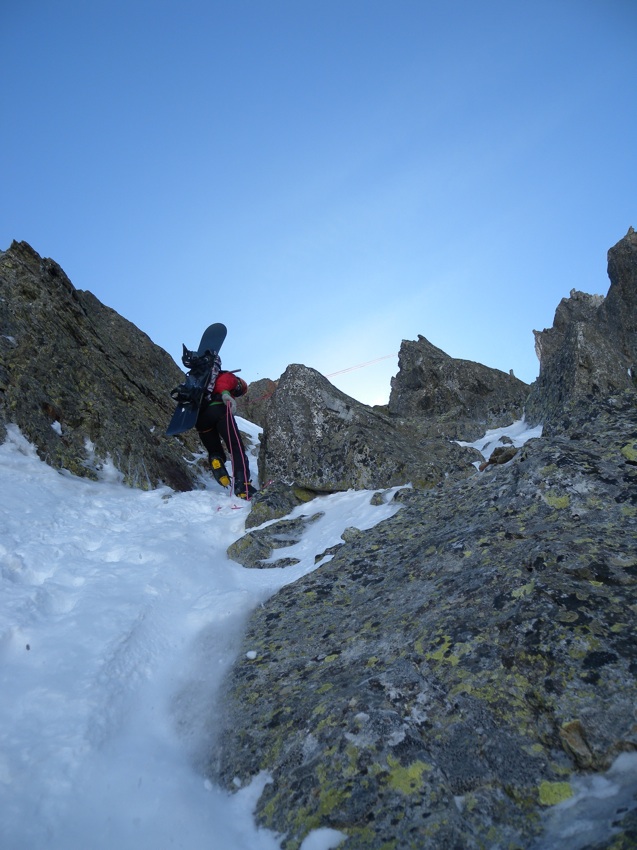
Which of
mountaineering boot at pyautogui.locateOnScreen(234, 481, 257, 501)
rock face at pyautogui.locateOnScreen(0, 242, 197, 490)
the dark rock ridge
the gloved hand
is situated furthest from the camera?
the gloved hand

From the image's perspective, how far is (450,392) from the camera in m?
21.0

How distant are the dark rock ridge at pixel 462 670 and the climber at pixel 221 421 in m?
6.67

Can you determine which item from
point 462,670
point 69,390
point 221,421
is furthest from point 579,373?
point 69,390

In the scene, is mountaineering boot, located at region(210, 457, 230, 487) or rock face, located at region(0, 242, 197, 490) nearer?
rock face, located at region(0, 242, 197, 490)

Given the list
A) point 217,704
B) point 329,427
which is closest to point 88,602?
point 217,704

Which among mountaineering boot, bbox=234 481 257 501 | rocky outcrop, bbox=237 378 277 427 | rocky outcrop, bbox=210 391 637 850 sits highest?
rocky outcrop, bbox=237 378 277 427

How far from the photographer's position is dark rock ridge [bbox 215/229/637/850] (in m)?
2.93

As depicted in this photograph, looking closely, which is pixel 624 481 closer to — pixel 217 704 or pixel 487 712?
pixel 487 712

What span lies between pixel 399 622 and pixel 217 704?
1760 millimetres

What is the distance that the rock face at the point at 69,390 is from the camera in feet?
38.6

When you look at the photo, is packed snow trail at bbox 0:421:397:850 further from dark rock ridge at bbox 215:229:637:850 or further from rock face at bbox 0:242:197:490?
rock face at bbox 0:242:197:490

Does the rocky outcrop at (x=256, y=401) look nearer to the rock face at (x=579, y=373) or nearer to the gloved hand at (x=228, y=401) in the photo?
the gloved hand at (x=228, y=401)

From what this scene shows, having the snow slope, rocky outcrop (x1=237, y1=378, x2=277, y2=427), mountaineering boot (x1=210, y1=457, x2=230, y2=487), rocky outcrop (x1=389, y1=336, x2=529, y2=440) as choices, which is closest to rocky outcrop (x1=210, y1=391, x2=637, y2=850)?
the snow slope

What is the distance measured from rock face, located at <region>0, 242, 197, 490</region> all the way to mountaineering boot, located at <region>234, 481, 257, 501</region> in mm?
1985
